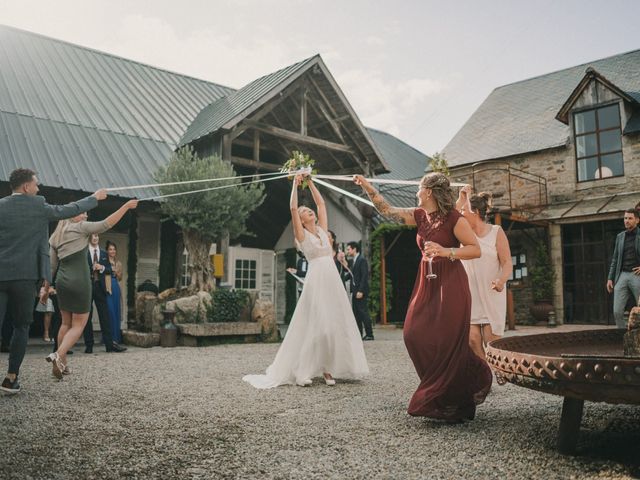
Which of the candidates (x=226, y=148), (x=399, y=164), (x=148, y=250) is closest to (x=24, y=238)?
(x=226, y=148)

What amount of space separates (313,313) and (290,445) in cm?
250

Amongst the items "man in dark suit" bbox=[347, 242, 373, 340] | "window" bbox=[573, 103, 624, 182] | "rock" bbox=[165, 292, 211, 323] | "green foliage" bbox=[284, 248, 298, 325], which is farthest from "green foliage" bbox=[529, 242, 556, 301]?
"rock" bbox=[165, 292, 211, 323]

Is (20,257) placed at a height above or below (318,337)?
above

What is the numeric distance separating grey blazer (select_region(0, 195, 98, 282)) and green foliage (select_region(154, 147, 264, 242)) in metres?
5.81

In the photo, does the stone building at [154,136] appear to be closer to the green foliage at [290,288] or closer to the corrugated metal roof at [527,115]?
the green foliage at [290,288]

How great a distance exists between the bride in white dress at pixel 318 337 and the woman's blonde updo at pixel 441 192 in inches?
74.5

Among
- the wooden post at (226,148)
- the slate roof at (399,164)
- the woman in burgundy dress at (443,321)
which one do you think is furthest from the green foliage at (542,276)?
A: the woman in burgundy dress at (443,321)

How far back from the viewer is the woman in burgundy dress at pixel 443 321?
358 centimetres

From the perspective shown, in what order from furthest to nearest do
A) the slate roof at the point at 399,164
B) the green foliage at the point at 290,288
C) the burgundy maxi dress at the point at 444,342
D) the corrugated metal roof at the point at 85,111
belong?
1. the slate roof at the point at 399,164
2. the green foliage at the point at 290,288
3. the corrugated metal roof at the point at 85,111
4. the burgundy maxi dress at the point at 444,342

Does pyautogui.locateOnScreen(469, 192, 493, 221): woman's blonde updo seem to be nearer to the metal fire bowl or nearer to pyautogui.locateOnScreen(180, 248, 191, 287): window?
the metal fire bowl

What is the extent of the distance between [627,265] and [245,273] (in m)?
11.2

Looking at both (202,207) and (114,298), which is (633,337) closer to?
(114,298)

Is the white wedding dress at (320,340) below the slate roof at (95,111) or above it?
below

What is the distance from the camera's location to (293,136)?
13.4 m
